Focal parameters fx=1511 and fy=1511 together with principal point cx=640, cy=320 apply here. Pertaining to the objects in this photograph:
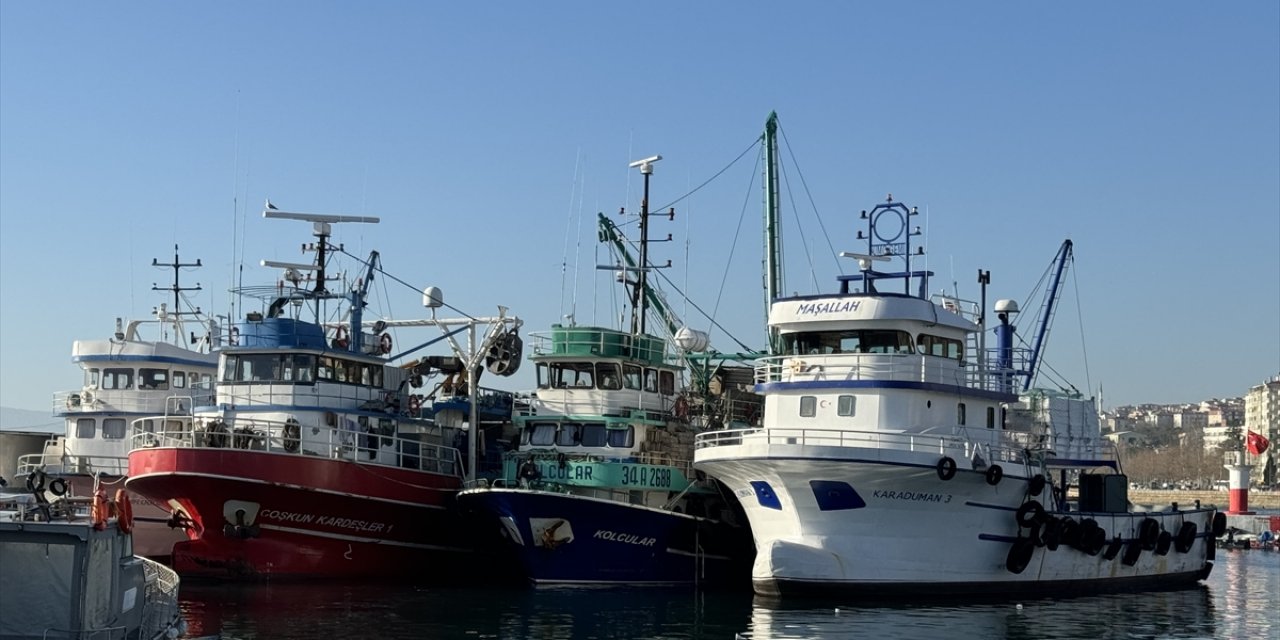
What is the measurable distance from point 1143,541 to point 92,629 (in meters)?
28.1

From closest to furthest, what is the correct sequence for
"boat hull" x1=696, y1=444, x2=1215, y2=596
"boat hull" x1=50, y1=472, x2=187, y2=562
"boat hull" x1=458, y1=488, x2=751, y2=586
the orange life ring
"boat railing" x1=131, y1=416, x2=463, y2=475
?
the orange life ring → "boat hull" x1=696, y1=444, x2=1215, y2=596 → "boat hull" x1=458, y1=488, x2=751, y2=586 → "boat railing" x1=131, y1=416, x2=463, y2=475 → "boat hull" x1=50, y1=472, x2=187, y2=562

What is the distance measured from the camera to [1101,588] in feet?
122

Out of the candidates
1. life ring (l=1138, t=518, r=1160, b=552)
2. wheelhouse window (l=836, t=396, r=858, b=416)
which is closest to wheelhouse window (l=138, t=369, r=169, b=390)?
wheelhouse window (l=836, t=396, r=858, b=416)

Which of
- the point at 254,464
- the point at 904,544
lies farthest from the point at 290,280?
the point at 904,544

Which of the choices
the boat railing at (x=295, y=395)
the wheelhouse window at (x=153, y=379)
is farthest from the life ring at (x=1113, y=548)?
the wheelhouse window at (x=153, y=379)

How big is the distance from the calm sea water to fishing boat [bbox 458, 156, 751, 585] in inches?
36.2

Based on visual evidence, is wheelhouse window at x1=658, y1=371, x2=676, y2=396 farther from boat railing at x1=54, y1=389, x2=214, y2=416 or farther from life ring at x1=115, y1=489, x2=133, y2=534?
life ring at x1=115, y1=489, x2=133, y2=534

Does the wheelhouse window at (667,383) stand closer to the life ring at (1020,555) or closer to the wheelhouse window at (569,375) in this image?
the wheelhouse window at (569,375)

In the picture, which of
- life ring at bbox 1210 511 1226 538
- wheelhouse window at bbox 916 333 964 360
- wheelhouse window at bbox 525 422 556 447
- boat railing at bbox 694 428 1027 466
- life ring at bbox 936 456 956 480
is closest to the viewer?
life ring at bbox 936 456 956 480

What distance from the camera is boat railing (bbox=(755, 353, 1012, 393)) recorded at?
34.1 meters

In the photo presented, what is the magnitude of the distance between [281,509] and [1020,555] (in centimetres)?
1673

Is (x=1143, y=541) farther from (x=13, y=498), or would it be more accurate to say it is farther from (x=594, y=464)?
(x=13, y=498)

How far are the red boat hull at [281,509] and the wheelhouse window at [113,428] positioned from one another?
7.36m

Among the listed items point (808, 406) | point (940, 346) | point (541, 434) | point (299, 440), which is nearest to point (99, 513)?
point (299, 440)
